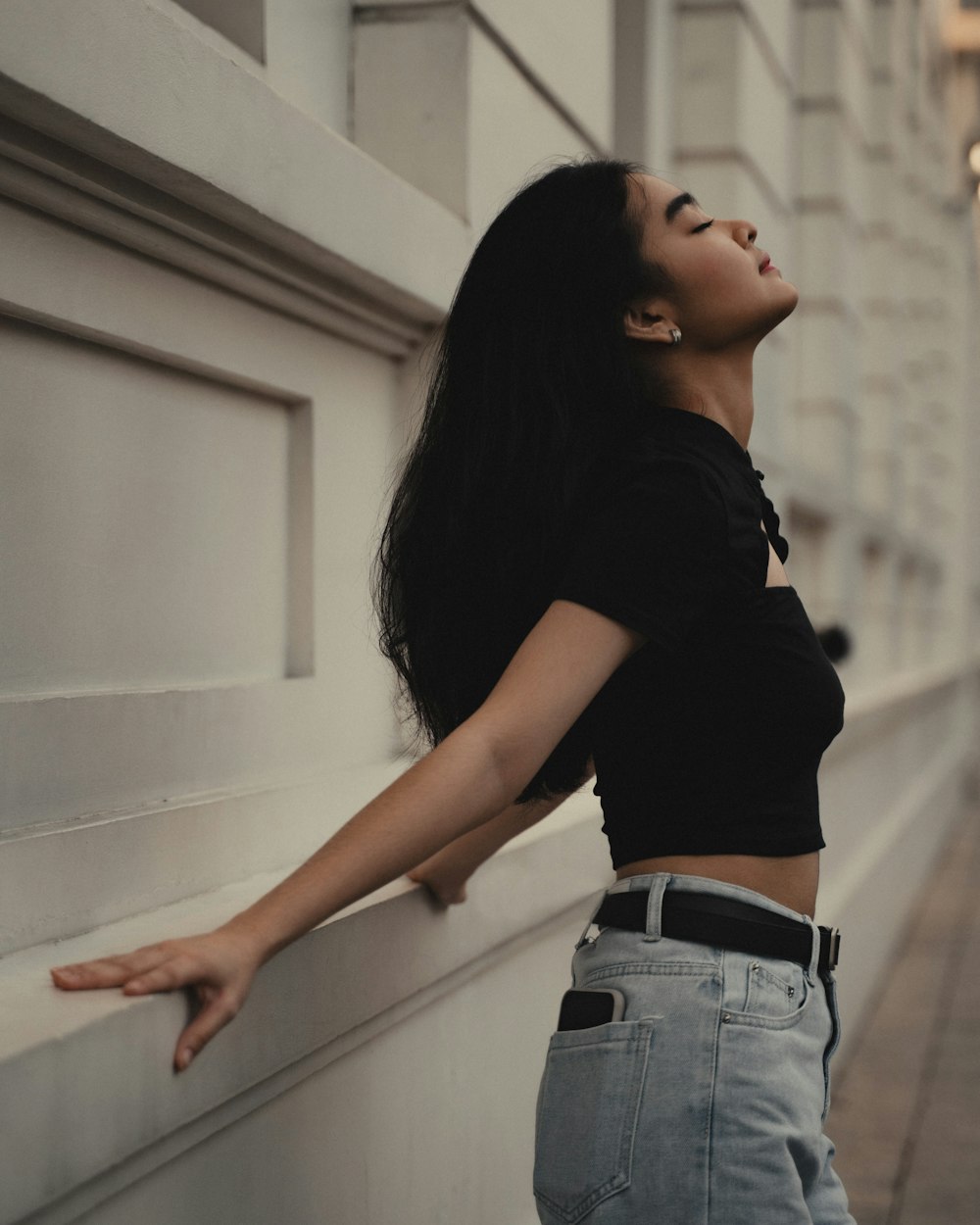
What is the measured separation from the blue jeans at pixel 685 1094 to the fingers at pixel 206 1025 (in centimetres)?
44

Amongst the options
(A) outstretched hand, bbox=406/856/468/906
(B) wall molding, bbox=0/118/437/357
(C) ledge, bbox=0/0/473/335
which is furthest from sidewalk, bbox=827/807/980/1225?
(C) ledge, bbox=0/0/473/335

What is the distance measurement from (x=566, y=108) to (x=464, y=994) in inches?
79.6

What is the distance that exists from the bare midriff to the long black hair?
20 centimetres

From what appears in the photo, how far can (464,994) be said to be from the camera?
8.03ft

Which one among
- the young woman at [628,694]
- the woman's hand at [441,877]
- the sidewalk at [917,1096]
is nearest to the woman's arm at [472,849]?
the woman's hand at [441,877]

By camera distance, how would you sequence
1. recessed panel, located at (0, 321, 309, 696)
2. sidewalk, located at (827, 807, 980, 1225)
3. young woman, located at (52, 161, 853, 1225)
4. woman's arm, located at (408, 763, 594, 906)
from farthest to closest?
sidewalk, located at (827, 807, 980, 1225)
woman's arm, located at (408, 763, 594, 906)
recessed panel, located at (0, 321, 309, 696)
young woman, located at (52, 161, 853, 1225)

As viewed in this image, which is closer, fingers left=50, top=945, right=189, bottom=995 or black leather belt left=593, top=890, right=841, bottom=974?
fingers left=50, top=945, right=189, bottom=995

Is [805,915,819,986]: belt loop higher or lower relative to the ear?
lower

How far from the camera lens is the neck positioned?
193cm

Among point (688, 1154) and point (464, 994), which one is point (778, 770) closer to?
point (688, 1154)

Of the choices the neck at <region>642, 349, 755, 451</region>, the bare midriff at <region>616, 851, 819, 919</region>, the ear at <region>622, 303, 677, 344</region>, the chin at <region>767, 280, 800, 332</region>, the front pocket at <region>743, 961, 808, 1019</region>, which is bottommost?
the front pocket at <region>743, 961, 808, 1019</region>

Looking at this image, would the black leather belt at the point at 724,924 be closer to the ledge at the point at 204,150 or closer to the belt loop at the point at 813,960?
the belt loop at the point at 813,960

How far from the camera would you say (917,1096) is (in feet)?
17.4

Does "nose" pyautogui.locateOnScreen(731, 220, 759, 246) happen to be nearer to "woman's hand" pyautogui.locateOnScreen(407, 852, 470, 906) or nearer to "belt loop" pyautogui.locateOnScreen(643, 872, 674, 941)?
"belt loop" pyautogui.locateOnScreen(643, 872, 674, 941)
